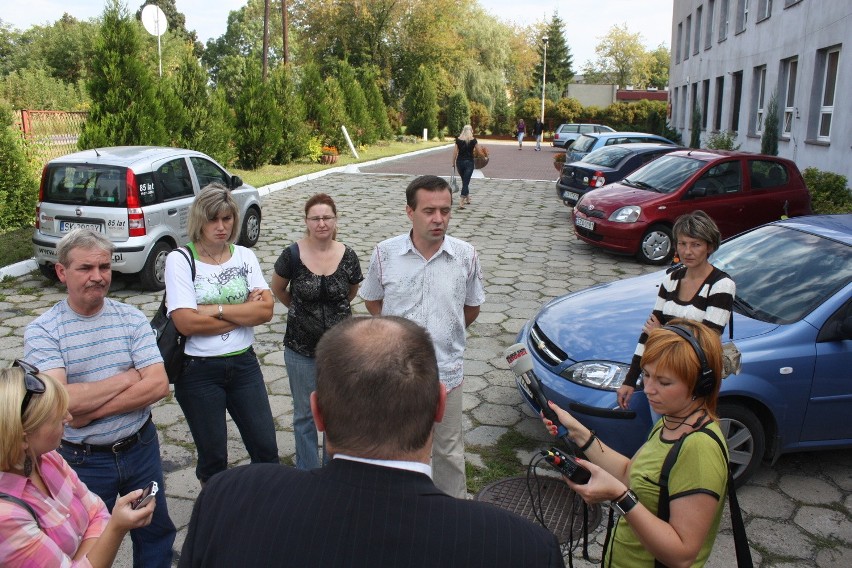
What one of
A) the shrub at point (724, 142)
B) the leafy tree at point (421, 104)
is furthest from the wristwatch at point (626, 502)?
the leafy tree at point (421, 104)

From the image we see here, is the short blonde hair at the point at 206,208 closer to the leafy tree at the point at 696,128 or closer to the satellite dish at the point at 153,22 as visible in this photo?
the satellite dish at the point at 153,22

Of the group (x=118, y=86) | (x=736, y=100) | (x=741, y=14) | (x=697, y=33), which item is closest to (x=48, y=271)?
(x=118, y=86)

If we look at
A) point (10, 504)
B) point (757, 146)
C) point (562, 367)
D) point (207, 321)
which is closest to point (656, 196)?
point (562, 367)

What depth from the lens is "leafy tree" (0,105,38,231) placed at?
1074 centimetres

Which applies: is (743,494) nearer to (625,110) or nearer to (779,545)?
(779,545)

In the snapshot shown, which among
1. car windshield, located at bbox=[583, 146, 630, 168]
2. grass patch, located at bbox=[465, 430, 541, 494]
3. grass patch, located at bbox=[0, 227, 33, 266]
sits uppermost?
car windshield, located at bbox=[583, 146, 630, 168]

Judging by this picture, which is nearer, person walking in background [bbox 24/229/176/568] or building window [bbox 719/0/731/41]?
person walking in background [bbox 24/229/176/568]

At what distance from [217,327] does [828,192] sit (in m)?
12.2

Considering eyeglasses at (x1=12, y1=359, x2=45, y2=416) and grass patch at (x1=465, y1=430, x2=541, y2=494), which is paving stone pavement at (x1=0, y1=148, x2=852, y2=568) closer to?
grass patch at (x1=465, y1=430, x2=541, y2=494)

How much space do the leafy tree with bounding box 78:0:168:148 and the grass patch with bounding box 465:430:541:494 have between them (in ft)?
32.9

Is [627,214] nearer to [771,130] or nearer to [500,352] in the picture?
[500,352]

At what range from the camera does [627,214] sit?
33.1ft

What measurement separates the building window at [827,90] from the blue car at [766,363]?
11.8 meters

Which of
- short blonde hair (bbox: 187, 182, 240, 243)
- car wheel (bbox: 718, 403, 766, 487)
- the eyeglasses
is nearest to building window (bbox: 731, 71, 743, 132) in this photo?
car wheel (bbox: 718, 403, 766, 487)
